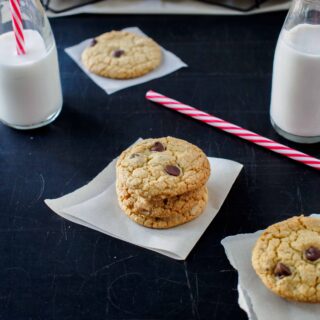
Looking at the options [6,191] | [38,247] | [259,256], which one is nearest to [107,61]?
[6,191]

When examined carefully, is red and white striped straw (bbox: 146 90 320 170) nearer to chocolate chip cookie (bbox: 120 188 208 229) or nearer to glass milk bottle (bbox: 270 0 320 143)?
glass milk bottle (bbox: 270 0 320 143)

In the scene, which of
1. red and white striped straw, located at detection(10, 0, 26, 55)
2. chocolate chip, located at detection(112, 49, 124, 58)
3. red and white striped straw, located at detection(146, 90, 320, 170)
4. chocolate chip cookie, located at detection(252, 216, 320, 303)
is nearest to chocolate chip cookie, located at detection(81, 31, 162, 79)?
chocolate chip, located at detection(112, 49, 124, 58)

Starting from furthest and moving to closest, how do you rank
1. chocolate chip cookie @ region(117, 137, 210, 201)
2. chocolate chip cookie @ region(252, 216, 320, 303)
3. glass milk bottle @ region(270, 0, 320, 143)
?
glass milk bottle @ region(270, 0, 320, 143), chocolate chip cookie @ region(117, 137, 210, 201), chocolate chip cookie @ region(252, 216, 320, 303)

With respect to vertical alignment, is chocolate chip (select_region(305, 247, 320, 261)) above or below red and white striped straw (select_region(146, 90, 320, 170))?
above

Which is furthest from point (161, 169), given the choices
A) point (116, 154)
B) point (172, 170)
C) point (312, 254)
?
point (312, 254)

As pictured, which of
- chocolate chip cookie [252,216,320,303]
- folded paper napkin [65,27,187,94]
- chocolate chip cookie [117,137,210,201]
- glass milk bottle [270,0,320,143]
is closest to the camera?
chocolate chip cookie [252,216,320,303]

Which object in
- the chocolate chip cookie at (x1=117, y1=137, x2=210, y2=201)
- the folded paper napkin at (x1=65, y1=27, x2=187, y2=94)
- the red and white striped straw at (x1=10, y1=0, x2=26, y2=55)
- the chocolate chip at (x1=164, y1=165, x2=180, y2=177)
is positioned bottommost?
the folded paper napkin at (x1=65, y1=27, x2=187, y2=94)

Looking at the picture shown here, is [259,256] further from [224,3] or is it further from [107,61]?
[224,3]

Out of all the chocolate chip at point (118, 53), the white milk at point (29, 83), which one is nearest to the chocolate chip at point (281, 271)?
the white milk at point (29, 83)
